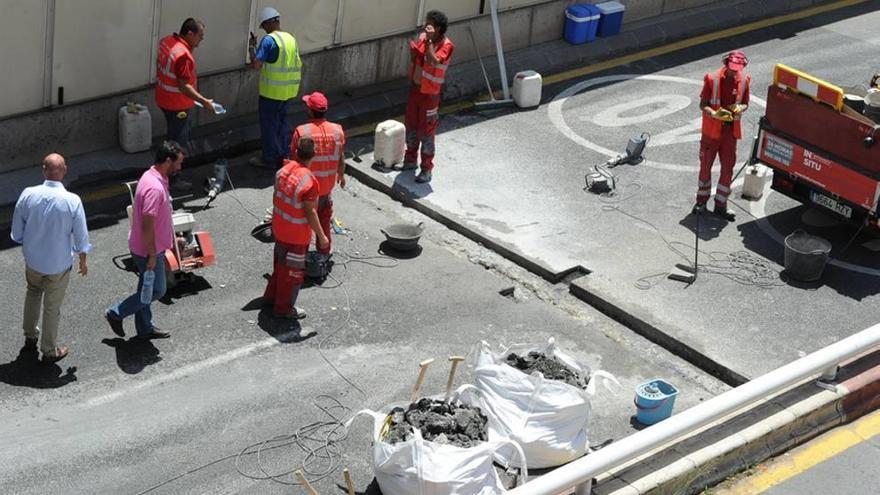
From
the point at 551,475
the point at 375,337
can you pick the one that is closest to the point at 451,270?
the point at 375,337

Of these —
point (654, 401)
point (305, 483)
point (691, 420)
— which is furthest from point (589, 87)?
point (305, 483)

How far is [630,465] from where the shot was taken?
8680mm

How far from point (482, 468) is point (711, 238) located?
5.89 meters

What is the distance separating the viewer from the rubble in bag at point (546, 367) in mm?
9547

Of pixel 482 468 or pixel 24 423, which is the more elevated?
pixel 482 468

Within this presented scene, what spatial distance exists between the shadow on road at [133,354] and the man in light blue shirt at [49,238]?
57 cm

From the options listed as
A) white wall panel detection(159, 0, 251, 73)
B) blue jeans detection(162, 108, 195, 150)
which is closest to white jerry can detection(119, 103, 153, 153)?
blue jeans detection(162, 108, 195, 150)

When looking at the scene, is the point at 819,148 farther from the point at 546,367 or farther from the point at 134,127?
the point at 134,127

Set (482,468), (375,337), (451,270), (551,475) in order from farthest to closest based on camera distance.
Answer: (451,270) → (375,337) → (482,468) → (551,475)

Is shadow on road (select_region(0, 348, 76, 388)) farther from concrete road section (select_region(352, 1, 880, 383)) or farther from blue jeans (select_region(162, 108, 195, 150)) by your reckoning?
concrete road section (select_region(352, 1, 880, 383))

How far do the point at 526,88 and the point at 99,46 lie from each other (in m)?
5.42

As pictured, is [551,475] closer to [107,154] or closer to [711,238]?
[711,238]

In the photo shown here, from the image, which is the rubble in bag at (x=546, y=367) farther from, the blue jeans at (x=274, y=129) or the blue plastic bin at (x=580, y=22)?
the blue plastic bin at (x=580, y=22)

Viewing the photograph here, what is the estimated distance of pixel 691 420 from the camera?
27.9 ft
